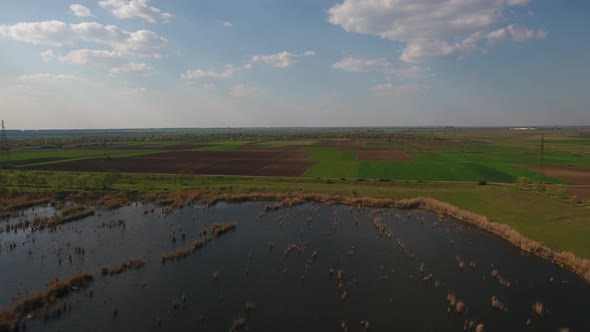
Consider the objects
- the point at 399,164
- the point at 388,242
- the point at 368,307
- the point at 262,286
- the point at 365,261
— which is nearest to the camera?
the point at 368,307

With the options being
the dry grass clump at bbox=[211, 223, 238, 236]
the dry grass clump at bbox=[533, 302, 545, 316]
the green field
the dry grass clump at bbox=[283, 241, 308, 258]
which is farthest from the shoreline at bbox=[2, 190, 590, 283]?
the dry grass clump at bbox=[533, 302, 545, 316]

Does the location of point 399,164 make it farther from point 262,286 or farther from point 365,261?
point 262,286

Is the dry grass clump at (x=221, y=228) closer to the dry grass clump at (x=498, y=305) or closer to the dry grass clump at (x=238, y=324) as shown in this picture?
the dry grass clump at (x=238, y=324)

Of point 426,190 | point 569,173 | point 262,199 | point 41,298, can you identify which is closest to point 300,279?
point 41,298

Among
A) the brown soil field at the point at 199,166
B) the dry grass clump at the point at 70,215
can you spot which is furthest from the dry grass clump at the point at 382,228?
the dry grass clump at the point at 70,215

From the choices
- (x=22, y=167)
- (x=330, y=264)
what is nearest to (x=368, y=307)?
(x=330, y=264)

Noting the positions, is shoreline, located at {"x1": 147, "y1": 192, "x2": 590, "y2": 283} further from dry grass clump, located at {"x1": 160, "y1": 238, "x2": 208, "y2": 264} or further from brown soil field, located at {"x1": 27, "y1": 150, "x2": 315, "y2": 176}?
brown soil field, located at {"x1": 27, "y1": 150, "x2": 315, "y2": 176}
